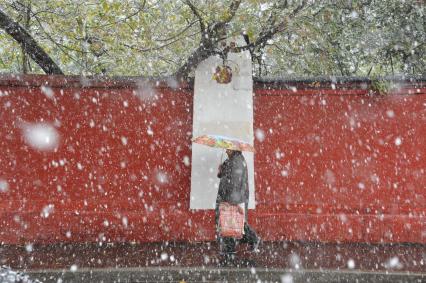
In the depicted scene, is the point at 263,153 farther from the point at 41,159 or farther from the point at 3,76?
the point at 3,76

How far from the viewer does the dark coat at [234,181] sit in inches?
251

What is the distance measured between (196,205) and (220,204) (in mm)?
1141

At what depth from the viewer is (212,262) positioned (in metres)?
6.08

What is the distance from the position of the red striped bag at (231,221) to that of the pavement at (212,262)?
39 cm

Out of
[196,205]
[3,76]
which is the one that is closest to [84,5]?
[3,76]

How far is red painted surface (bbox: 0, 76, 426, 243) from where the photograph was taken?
24.7 ft

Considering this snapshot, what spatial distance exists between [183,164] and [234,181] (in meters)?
1.65

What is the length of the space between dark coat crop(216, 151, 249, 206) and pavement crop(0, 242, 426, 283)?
93 centimetres

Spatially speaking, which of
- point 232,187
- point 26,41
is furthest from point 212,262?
point 26,41

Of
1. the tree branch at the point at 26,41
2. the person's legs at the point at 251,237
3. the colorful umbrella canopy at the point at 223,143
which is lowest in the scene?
the person's legs at the point at 251,237

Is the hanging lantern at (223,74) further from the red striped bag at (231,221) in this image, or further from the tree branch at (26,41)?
the tree branch at (26,41)

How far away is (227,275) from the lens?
558 centimetres

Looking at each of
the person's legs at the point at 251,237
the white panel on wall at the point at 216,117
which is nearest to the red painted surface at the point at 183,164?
the white panel on wall at the point at 216,117

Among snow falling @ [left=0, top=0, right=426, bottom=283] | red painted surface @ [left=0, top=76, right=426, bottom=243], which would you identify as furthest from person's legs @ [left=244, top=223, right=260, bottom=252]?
red painted surface @ [left=0, top=76, right=426, bottom=243]
